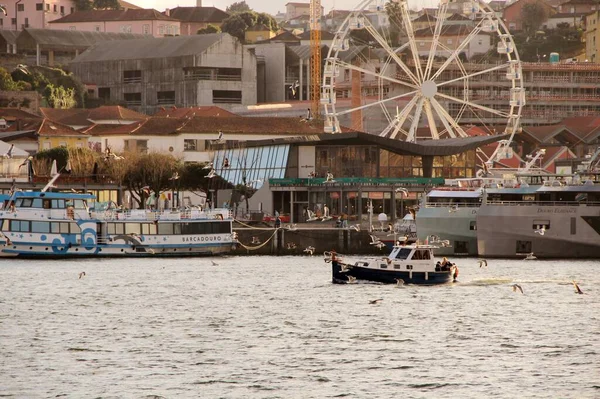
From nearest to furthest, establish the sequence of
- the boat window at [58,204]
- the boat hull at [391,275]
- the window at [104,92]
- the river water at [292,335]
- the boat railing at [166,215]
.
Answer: the river water at [292,335] < the boat hull at [391,275] < the boat window at [58,204] < the boat railing at [166,215] < the window at [104,92]

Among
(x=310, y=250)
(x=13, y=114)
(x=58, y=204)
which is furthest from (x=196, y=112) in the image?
(x=58, y=204)

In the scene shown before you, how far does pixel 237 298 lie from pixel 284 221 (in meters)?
44.5

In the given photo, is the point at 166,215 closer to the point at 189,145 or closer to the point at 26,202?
the point at 26,202

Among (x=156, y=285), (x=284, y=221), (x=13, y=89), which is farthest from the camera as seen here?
(x=13, y=89)

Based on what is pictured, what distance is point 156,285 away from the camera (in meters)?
83.6

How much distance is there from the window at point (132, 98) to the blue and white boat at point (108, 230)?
86815 mm

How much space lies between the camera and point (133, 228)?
345 feet

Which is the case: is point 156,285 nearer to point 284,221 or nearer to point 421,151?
point 284,221

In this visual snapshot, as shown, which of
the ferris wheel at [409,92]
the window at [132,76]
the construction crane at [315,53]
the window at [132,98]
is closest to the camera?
the ferris wheel at [409,92]

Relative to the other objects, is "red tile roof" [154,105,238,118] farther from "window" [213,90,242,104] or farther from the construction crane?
"window" [213,90,242,104]

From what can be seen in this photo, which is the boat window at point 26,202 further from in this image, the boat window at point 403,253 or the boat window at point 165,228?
the boat window at point 403,253

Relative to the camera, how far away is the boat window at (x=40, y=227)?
101500 millimetres

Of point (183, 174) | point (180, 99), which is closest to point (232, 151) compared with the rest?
point (183, 174)

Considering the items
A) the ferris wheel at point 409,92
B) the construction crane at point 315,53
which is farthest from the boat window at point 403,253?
the construction crane at point 315,53
